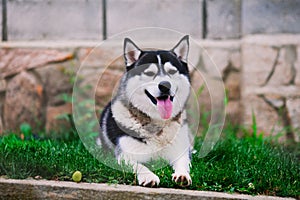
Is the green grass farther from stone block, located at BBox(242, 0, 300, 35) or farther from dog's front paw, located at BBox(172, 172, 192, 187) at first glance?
stone block, located at BBox(242, 0, 300, 35)

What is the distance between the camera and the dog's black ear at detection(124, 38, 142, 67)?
271cm

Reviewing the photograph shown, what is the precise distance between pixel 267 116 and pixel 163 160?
5.87 ft

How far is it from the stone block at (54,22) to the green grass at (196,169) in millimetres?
1615

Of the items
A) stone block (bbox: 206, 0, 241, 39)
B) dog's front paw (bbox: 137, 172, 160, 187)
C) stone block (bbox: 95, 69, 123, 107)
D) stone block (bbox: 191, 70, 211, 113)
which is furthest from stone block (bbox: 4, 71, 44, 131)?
dog's front paw (bbox: 137, 172, 160, 187)

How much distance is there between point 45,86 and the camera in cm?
447

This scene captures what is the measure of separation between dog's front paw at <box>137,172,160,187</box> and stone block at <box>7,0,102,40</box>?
90.1 inches

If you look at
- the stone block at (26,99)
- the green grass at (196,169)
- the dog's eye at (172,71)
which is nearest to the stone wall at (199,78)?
the stone block at (26,99)

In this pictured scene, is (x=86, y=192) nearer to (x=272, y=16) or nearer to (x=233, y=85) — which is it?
(x=233, y=85)

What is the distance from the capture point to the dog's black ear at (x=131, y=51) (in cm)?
271

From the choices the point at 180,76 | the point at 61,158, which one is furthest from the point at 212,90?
the point at 61,158

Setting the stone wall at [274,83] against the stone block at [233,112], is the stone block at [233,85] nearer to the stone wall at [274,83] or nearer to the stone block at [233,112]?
the stone block at [233,112]

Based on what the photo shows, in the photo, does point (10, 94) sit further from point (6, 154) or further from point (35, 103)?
point (6, 154)

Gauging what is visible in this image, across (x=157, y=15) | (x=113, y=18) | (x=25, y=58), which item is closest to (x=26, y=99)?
(x=25, y=58)

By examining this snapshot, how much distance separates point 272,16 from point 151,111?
206 cm
